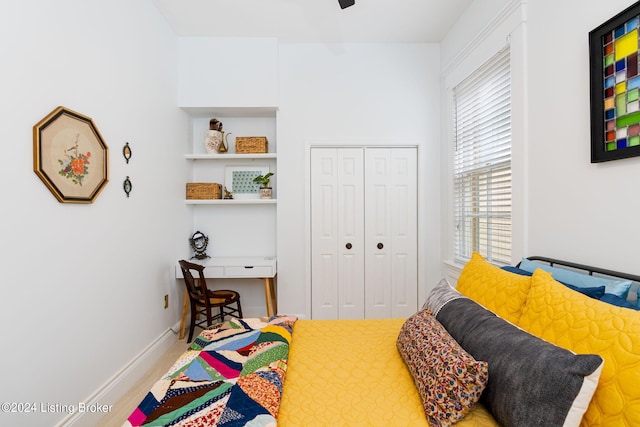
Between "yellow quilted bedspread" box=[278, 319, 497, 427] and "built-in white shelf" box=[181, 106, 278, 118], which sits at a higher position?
"built-in white shelf" box=[181, 106, 278, 118]

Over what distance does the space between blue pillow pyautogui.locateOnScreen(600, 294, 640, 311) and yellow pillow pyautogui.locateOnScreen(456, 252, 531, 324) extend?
0.81 feet

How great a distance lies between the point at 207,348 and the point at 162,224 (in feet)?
5.47

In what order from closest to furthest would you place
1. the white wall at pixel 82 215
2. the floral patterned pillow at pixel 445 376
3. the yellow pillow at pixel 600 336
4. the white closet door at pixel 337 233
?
the yellow pillow at pixel 600 336 < the floral patterned pillow at pixel 445 376 < the white wall at pixel 82 215 < the white closet door at pixel 337 233

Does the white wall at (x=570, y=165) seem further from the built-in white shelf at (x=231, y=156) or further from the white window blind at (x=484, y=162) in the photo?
the built-in white shelf at (x=231, y=156)

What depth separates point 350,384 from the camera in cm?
131

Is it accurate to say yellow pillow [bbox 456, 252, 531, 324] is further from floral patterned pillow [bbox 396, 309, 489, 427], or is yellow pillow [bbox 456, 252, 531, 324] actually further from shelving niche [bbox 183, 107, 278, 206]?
shelving niche [bbox 183, 107, 278, 206]

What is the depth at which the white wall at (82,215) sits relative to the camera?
1.45 m

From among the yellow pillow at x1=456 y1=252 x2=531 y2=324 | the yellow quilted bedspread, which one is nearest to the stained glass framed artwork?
the yellow pillow at x1=456 y1=252 x2=531 y2=324

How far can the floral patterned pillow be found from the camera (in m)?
1.02

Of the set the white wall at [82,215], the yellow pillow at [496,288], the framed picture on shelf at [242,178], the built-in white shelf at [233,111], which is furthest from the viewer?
the framed picture on shelf at [242,178]

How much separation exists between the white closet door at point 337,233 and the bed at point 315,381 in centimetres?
160

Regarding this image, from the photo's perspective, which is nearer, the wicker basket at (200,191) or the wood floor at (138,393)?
the wood floor at (138,393)

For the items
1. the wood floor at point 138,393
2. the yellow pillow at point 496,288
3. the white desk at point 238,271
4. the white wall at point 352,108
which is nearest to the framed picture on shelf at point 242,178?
the white wall at point 352,108

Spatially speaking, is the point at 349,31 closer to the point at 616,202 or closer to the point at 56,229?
the point at 616,202
